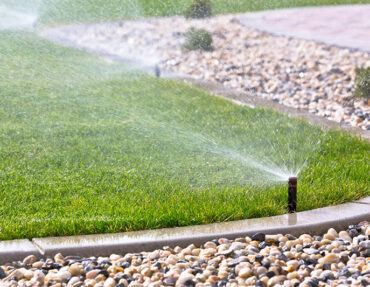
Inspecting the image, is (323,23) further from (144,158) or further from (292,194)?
(292,194)

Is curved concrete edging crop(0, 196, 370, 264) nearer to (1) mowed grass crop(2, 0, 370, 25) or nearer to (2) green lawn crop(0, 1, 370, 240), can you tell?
(2) green lawn crop(0, 1, 370, 240)

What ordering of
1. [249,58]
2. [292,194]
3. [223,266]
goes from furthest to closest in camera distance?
[249,58] → [292,194] → [223,266]

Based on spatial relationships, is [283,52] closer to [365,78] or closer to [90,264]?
[365,78]

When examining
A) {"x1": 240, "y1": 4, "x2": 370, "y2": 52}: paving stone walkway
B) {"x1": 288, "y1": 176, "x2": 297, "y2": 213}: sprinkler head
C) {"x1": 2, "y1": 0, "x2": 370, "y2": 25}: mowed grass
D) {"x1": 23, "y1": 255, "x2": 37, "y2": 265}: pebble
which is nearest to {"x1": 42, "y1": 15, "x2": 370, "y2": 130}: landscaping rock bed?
{"x1": 240, "y1": 4, "x2": 370, "y2": 52}: paving stone walkway

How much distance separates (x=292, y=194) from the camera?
11.9 ft

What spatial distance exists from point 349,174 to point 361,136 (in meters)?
1.07

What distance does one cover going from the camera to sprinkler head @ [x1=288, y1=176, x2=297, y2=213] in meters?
3.62

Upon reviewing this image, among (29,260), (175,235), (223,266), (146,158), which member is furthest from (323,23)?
(29,260)

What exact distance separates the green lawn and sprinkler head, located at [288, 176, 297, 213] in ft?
0.26

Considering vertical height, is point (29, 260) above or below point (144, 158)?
below

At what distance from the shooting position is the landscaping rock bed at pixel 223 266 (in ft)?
9.59

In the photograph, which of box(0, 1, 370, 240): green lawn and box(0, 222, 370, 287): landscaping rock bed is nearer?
box(0, 222, 370, 287): landscaping rock bed

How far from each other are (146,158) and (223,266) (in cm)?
184

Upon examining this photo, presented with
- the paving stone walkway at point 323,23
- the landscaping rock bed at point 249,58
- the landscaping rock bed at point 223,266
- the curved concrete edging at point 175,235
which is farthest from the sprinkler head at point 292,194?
the paving stone walkway at point 323,23
